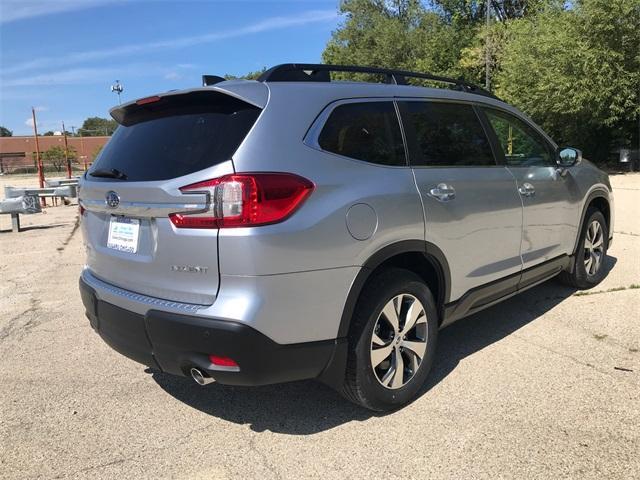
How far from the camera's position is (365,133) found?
10.2ft

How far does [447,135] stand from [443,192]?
50cm

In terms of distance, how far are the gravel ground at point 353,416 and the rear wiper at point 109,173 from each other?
141 centimetres

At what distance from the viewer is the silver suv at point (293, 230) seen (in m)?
2.58

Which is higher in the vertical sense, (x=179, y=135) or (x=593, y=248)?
(x=179, y=135)

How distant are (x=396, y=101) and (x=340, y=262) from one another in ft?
3.96

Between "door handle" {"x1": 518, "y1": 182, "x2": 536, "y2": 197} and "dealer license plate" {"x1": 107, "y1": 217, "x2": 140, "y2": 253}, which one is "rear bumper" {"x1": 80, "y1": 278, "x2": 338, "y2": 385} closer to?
"dealer license plate" {"x1": 107, "y1": 217, "x2": 140, "y2": 253}

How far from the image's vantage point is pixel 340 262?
2.78 metres

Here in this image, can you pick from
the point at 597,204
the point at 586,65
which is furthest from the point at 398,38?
the point at 597,204

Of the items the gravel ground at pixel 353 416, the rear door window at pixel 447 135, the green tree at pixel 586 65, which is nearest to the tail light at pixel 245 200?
the rear door window at pixel 447 135

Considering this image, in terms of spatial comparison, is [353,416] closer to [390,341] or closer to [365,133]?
[390,341]

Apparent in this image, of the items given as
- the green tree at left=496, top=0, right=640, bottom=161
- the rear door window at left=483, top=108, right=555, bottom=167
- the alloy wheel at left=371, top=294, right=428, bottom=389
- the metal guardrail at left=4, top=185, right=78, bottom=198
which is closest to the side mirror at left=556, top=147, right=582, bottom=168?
the rear door window at left=483, top=108, right=555, bottom=167

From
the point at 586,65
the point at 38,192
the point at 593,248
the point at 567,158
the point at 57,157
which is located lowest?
the point at 593,248

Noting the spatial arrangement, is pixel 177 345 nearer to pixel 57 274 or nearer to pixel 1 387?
pixel 1 387

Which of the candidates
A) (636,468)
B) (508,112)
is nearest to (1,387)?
(636,468)
